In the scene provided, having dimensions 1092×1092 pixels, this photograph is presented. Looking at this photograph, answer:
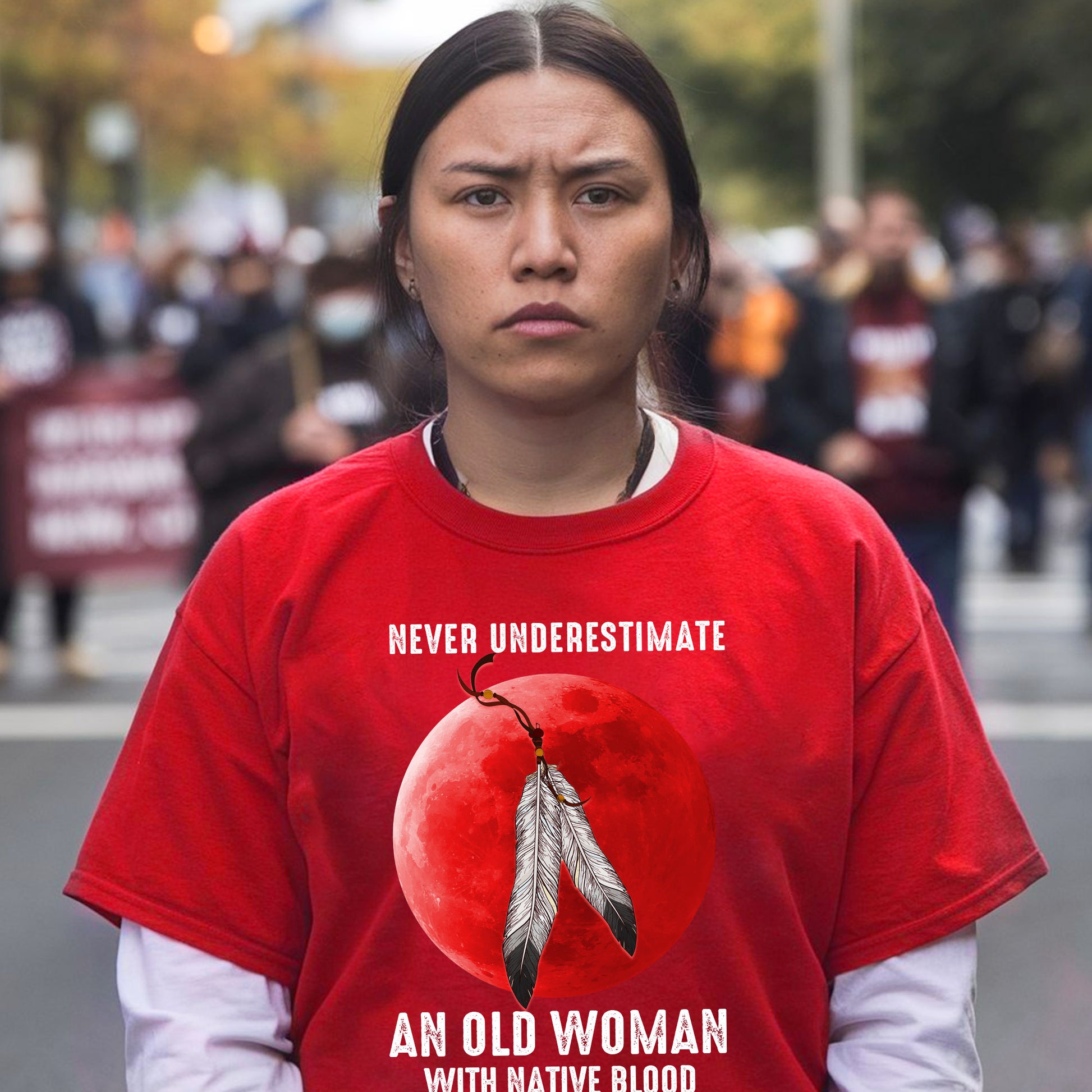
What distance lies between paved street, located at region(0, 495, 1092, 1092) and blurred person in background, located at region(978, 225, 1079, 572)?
164 centimetres

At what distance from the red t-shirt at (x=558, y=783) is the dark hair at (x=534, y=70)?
0.90ft

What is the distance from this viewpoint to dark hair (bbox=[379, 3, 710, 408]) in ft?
6.45

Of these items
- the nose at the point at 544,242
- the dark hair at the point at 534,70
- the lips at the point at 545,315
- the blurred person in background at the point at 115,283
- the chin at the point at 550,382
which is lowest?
the chin at the point at 550,382

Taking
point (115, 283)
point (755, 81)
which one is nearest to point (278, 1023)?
point (115, 283)

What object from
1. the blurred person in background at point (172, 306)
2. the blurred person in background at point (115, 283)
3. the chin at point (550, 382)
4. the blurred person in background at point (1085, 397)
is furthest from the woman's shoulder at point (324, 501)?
the blurred person in background at point (115, 283)

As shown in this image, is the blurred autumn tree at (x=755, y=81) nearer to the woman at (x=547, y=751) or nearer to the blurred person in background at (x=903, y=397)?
the blurred person in background at (x=903, y=397)

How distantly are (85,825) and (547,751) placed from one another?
5318mm

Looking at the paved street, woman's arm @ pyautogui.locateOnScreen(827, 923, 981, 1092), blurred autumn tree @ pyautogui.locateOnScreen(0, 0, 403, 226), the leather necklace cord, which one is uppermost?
blurred autumn tree @ pyautogui.locateOnScreen(0, 0, 403, 226)

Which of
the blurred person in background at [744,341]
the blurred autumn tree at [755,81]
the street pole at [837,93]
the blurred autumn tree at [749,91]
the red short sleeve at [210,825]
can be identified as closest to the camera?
the red short sleeve at [210,825]

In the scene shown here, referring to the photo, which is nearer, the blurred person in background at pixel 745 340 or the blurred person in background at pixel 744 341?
the blurred person in background at pixel 745 340

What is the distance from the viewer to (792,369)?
8086mm

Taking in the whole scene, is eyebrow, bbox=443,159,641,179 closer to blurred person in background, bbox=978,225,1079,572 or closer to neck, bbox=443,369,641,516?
neck, bbox=443,369,641,516

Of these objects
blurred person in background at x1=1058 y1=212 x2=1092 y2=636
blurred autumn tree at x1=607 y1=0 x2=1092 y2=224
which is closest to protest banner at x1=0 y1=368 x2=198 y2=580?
blurred person in background at x1=1058 y1=212 x2=1092 y2=636

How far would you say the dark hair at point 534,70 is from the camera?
77.4 inches
